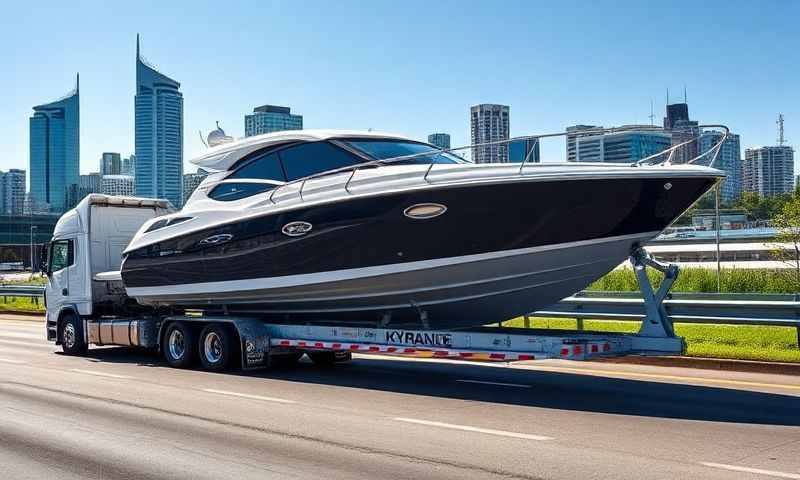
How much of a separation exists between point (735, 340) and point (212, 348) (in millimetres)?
8999

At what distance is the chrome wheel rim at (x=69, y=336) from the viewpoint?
56.0ft

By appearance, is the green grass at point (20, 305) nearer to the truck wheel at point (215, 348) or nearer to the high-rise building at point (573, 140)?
the truck wheel at point (215, 348)

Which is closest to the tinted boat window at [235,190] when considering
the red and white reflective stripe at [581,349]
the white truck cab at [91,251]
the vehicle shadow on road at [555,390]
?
the vehicle shadow on road at [555,390]

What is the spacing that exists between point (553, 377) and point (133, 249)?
787 cm

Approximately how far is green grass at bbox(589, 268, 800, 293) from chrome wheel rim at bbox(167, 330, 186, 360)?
32.5 ft

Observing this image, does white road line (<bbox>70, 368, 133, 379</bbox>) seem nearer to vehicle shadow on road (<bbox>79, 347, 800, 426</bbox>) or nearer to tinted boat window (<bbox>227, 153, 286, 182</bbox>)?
vehicle shadow on road (<bbox>79, 347, 800, 426</bbox>)

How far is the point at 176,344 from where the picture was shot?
14.6 meters

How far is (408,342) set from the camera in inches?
442

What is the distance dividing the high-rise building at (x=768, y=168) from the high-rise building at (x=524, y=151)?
147 metres

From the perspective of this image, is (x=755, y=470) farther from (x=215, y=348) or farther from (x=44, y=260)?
(x=44, y=260)

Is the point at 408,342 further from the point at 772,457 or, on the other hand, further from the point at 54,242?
the point at 54,242

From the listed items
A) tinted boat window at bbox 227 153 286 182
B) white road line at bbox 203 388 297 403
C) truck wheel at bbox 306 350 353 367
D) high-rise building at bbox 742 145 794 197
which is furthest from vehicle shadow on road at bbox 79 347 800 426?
high-rise building at bbox 742 145 794 197

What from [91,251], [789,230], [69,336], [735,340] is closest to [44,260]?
[91,251]

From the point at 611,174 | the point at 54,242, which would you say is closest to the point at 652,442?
the point at 611,174
